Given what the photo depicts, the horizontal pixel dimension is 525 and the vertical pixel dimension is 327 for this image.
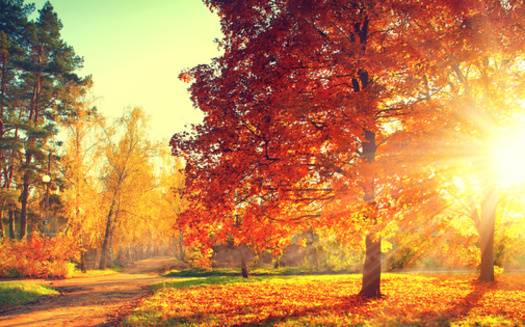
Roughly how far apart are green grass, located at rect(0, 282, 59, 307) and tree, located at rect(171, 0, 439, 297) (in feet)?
25.8

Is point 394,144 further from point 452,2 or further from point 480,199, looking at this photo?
point 480,199

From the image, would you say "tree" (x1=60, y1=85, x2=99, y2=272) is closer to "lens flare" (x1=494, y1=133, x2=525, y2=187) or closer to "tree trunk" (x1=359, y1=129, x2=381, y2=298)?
"tree trunk" (x1=359, y1=129, x2=381, y2=298)

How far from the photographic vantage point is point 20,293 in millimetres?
10875

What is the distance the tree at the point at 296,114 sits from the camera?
20.5 ft

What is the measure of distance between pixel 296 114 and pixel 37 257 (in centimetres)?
1901

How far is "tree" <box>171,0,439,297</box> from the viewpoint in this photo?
6238 millimetres

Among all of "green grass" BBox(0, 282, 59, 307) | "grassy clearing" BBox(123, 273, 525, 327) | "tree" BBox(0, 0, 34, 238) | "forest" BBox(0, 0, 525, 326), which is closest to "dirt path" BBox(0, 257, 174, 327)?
"green grass" BBox(0, 282, 59, 307)

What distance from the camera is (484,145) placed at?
27.1 ft

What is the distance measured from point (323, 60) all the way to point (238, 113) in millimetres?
2197

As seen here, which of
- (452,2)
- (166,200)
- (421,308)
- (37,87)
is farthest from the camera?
(166,200)

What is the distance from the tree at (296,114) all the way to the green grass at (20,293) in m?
7.86

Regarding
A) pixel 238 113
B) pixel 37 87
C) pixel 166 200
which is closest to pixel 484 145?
pixel 238 113

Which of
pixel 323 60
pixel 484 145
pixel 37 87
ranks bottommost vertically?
pixel 484 145

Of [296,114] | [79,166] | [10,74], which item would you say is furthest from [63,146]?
[296,114]
